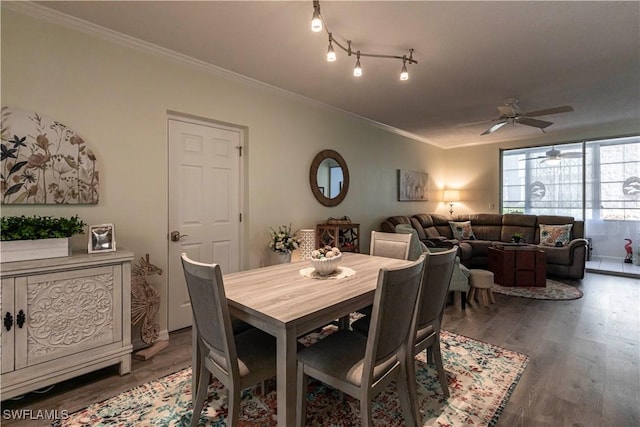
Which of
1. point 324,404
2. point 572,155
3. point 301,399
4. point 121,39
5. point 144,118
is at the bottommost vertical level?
point 324,404

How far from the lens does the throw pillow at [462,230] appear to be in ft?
20.2

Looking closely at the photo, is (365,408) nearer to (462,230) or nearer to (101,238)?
(101,238)

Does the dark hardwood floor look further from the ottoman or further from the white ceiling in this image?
the white ceiling

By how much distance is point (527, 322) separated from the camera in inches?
125

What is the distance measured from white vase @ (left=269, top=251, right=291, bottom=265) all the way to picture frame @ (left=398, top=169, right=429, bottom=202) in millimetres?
3079

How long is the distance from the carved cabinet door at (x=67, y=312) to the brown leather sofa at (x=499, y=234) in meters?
4.04

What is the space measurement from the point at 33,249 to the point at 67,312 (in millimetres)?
438

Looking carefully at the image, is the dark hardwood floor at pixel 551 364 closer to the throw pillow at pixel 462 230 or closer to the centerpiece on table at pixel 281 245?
the centerpiece on table at pixel 281 245

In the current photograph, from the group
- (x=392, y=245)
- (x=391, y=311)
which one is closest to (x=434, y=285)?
(x=391, y=311)

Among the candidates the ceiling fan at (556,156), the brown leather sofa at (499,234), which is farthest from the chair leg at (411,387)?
the ceiling fan at (556,156)

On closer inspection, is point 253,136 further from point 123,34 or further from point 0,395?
point 0,395

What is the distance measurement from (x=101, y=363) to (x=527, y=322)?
3.77 m

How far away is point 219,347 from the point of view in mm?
1455

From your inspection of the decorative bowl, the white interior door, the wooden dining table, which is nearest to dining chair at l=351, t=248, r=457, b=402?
the wooden dining table
